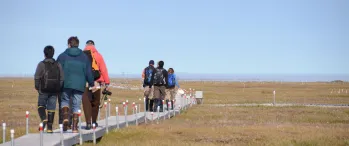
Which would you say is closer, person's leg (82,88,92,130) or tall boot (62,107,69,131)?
tall boot (62,107,69,131)

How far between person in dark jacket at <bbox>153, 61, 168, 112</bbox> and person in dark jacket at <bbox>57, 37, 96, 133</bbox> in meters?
11.0

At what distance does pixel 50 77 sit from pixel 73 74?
56cm

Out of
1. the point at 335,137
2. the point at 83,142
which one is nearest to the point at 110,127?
the point at 83,142

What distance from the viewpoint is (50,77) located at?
49.9 feet

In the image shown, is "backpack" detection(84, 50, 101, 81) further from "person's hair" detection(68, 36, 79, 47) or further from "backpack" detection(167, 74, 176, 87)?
"backpack" detection(167, 74, 176, 87)

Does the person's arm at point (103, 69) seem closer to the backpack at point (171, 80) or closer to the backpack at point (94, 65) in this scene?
the backpack at point (94, 65)

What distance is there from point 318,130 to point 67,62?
8001 mm

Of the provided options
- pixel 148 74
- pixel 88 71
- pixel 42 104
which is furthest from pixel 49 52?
pixel 148 74

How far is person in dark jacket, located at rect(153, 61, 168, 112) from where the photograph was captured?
26.7m

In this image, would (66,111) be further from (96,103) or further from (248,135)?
(248,135)

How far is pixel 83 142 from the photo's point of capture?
15562 millimetres

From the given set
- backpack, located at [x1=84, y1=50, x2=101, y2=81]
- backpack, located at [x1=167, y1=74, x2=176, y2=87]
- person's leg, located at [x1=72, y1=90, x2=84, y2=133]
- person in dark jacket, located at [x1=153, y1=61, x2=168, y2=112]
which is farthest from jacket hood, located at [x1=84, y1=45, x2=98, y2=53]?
backpack, located at [x1=167, y1=74, x2=176, y2=87]

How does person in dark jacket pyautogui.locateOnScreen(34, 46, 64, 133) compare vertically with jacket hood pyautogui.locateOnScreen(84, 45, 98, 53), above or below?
below

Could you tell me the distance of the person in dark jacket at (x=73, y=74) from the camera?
50.8ft
